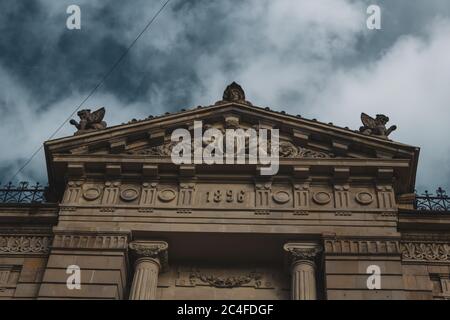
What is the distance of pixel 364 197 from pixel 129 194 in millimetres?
6873

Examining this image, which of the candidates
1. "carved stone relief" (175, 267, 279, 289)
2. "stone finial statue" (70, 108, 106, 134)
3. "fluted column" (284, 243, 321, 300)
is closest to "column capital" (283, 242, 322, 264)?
"fluted column" (284, 243, 321, 300)

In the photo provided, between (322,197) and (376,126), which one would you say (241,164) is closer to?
(322,197)

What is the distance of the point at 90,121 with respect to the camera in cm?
2923

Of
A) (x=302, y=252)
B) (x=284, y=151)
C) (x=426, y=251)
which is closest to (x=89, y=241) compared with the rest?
(x=302, y=252)

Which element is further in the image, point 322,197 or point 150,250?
point 322,197

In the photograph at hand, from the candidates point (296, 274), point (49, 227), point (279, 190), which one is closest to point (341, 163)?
point (279, 190)

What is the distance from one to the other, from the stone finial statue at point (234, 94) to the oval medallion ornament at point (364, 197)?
5.10 m

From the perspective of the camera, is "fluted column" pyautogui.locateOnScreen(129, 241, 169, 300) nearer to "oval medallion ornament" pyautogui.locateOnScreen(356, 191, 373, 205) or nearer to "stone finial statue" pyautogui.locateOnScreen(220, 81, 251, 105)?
"oval medallion ornament" pyautogui.locateOnScreen(356, 191, 373, 205)

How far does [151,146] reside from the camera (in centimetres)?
2828

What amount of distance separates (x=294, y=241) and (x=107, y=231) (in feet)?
17.3

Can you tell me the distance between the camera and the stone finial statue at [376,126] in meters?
28.6

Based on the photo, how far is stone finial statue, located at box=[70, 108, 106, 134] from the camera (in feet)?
95.2

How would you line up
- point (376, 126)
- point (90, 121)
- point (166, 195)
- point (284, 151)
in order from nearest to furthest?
1. point (166, 195)
2. point (284, 151)
3. point (376, 126)
4. point (90, 121)
